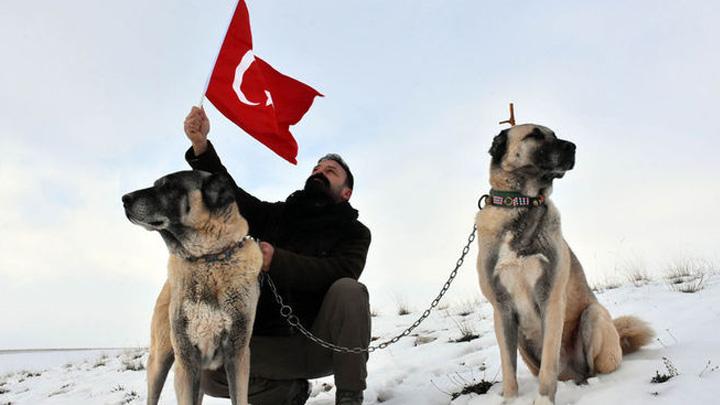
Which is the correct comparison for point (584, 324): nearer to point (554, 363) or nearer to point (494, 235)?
point (554, 363)

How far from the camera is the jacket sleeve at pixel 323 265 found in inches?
144

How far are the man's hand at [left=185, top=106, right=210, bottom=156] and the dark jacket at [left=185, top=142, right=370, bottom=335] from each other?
0.06 m

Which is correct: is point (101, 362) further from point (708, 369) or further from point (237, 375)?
point (708, 369)

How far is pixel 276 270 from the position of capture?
11.9 ft

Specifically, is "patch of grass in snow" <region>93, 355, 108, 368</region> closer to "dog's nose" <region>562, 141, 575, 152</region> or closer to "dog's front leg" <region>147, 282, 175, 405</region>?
"dog's front leg" <region>147, 282, 175, 405</region>

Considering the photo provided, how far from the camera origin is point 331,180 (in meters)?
4.75

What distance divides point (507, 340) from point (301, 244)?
5.86 feet

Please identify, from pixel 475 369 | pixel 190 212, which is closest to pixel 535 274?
pixel 475 369

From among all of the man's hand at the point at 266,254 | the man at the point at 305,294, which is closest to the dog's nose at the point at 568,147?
the man at the point at 305,294

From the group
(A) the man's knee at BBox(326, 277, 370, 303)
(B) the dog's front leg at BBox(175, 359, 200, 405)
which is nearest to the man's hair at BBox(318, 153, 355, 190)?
(A) the man's knee at BBox(326, 277, 370, 303)

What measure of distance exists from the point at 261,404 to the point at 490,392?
69.2 inches

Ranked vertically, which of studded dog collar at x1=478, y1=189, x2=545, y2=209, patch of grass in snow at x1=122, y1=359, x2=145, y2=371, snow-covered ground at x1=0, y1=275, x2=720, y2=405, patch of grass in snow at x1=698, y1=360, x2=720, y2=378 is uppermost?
studded dog collar at x1=478, y1=189, x2=545, y2=209

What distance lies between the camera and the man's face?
4629mm

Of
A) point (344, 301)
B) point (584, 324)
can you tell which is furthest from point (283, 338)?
point (584, 324)
